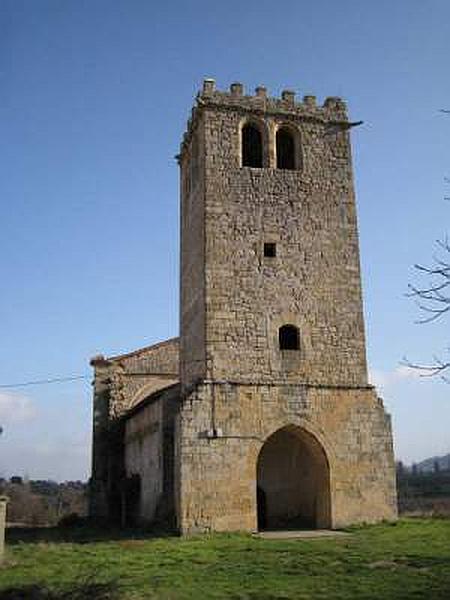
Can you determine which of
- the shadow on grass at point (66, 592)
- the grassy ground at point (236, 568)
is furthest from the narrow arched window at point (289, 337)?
the shadow on grass at point (66, 592)

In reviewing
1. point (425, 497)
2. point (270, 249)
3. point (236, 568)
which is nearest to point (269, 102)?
point (270, 249)

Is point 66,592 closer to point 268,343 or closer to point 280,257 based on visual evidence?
point 268,343

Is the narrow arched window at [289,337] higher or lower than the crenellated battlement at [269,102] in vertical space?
lower

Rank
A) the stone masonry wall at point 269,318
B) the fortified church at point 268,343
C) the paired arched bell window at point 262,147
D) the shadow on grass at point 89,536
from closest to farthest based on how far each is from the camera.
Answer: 1. the shadow on grass at point 89,536
2. the stone masonry wall at point 269,318
3. the fortified church at point 268,343
4. the paired arched bell window at point 262,147

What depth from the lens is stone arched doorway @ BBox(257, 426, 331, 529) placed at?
18.1 metres

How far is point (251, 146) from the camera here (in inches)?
803

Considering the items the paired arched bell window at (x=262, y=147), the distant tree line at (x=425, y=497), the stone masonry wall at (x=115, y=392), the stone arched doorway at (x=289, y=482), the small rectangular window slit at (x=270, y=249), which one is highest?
the paired arched bell window at (x=262, y=147)

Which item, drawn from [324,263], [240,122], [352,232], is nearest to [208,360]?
[324,263]

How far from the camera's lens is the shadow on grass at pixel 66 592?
28.5 ft

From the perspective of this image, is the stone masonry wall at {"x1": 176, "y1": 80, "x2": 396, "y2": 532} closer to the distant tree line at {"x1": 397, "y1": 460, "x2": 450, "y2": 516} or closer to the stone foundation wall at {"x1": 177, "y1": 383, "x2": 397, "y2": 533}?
the stone foundation wall at {"x1": 177, "y1": 383, "x2": 397, "y2": 533}

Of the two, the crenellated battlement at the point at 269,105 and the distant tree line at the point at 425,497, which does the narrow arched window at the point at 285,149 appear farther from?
the distant tree line at the point at 425,497

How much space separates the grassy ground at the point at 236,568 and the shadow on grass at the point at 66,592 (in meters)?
0.01

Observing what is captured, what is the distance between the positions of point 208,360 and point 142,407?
6470 millimetres

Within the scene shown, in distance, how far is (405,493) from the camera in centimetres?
4938
